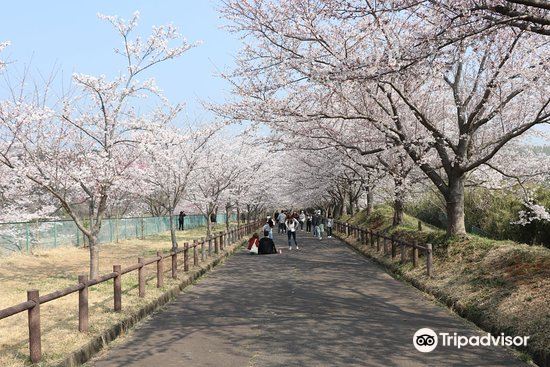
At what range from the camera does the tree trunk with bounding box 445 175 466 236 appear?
14070mm

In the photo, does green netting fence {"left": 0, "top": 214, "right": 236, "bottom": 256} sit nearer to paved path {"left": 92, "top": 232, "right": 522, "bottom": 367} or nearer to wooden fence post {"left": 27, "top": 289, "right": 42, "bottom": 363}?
paved path {"left": 92, "top": 232, "right": 522, "bottom": 367}

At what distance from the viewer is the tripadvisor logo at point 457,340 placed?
6.71 meters

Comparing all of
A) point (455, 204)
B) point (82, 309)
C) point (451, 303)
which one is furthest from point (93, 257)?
point (455, 204)

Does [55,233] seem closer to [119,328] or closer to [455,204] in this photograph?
[119,328]

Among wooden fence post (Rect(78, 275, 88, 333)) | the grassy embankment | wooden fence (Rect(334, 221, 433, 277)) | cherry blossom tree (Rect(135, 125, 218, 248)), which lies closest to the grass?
wooden fence post (Rect(78, 275, 88, 333))

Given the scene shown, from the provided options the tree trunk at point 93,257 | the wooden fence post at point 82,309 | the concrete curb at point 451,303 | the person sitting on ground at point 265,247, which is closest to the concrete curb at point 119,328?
the wooden fence post at point 82,309

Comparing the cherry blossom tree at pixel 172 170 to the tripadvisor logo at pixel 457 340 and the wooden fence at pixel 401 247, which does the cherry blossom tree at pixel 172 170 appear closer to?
the wooden fence at pixel 401 247

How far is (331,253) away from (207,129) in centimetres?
794

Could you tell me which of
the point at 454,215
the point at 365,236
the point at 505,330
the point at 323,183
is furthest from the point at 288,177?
the point at 505,330

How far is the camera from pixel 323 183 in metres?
39.2

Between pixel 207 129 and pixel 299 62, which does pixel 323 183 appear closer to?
pixel 207 129

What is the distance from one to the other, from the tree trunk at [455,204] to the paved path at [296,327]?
251cm

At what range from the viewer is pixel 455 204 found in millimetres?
14148

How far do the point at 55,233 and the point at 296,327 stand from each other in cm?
1902
